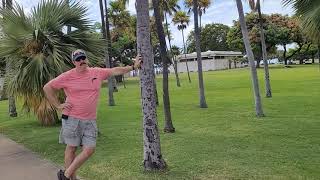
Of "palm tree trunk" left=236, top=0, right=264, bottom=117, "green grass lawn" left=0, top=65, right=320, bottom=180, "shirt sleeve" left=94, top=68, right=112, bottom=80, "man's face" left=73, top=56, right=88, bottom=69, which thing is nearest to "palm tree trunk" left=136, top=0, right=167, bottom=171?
"green grass lawn" left=0, top=65, right=320, bottom=180

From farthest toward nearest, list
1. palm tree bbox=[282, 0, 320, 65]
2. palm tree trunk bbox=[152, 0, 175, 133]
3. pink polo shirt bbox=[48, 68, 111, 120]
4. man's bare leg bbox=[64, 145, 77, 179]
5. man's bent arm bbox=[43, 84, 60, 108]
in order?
palm tree trunk bbox=[152, 0, 175, 133] < palm tree bbox=[282, 0, 320, 65] < man's bare leg bbox=[64, 145, 77, 179] < man's bent arm bbox=[43, 84, 60, 108] < pink polo shirt bbox=[48, 68, 111, 120]

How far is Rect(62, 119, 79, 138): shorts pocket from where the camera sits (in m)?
6.76

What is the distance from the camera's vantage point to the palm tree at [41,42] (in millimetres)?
12758

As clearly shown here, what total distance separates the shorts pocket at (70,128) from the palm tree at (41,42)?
599cm

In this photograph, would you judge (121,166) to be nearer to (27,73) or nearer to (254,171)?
(254,171)

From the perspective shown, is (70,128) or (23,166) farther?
(23,166)

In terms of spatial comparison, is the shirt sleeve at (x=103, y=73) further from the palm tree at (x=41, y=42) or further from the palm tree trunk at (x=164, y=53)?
the palm tree at (x=41, y=42)

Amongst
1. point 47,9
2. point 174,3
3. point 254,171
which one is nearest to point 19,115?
point 47,9

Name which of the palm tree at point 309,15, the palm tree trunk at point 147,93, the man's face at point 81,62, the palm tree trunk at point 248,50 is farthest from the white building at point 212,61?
the man's face at point 81,62

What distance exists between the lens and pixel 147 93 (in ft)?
26.5

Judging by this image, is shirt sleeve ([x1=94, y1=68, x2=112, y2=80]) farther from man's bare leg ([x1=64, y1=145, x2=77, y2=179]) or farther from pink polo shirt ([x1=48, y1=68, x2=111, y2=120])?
man's bare leg ([x1=64, y1=145, x2=77, y2=179])

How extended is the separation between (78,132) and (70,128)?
13 centimetres

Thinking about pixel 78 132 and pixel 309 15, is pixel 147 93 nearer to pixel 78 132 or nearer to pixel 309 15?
pixel 78 132

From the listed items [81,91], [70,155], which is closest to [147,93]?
[81,91]
